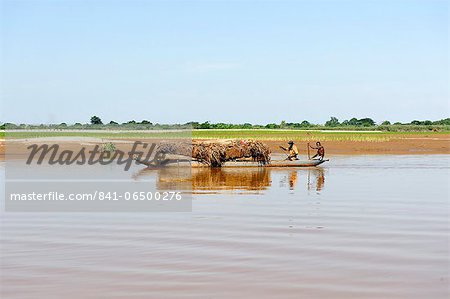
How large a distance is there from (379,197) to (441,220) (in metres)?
4.42

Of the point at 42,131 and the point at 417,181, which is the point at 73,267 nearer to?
the point at 417,181

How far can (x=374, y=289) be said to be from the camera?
7.81m

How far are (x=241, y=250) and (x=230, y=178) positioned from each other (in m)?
14.7

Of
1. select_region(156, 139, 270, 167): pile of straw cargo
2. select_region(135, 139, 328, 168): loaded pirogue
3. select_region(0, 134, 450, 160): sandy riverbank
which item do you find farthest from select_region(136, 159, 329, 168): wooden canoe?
select_region(0, 134, 450, 160): sandy riverbank

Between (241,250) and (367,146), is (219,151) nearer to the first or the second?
(241,250)

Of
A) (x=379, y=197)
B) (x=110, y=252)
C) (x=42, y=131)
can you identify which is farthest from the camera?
(x=42, y=131)

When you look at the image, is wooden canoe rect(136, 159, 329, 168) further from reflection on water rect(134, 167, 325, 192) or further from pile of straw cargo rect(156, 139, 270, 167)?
reflection on water rect(134, 167, 325, 192)

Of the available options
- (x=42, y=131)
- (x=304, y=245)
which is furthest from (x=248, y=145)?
(x=42, y=131)

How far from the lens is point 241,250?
10.2 meters

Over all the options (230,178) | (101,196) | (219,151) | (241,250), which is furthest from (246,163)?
(241,250)

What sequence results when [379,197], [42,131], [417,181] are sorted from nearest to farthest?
[379,197] < [417,181] < [42,131]

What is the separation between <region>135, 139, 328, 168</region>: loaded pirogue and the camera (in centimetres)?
3069

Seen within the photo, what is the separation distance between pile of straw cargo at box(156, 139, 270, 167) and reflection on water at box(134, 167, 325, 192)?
1.97 feet

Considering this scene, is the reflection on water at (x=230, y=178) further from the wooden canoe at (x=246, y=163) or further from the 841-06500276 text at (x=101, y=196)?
the 841-06500276 text at (x=101, y=196)
